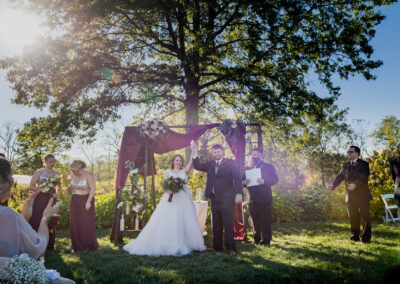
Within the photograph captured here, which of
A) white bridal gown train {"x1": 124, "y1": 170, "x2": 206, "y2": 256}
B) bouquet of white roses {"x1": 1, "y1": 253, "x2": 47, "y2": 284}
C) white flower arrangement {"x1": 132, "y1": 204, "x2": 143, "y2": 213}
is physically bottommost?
white bridal gown train {"x1": 124, "y1": 170, "x2": 206, "y2": 256}

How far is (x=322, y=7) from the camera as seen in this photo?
471 inches

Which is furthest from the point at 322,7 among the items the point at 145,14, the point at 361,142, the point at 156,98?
the point at 361,142

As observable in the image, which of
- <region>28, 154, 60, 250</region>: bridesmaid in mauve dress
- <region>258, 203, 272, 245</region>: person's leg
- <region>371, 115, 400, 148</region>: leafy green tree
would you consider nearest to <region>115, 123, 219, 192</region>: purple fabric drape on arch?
<region>28, 154, 60, 250</region>: bridesmaid in mauve dress

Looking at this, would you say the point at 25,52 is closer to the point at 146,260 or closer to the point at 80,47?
the point at 80,47

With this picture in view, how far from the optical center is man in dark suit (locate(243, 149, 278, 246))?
690 cm

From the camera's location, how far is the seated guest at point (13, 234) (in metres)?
2.01

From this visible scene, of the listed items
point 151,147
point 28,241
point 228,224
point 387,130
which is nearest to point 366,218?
point 228,224

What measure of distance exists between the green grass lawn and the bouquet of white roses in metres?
2.53

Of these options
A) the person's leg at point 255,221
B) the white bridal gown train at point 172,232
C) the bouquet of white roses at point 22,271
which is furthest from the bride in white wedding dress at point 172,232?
the bouquet of white roses at point 22,271

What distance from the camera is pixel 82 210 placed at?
6.57 meters

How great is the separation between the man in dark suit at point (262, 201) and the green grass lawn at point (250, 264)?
39 cm

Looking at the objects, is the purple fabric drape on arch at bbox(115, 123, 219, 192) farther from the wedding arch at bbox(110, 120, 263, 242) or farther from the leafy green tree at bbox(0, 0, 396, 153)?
the leafy green tree at bbox(0, 0, 396, 153)

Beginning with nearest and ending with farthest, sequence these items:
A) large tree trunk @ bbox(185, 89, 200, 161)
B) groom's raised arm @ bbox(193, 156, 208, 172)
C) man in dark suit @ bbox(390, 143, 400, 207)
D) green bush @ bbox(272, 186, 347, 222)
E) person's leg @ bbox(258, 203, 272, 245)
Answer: man in dark suit @ bbox(390, 143, 400, 207)
groom's raised arm @ bbox(193, 156, 208, 172)
person's leg @ bbox(258, 203, 272, 245)
green bush @ bbox(272, 186, 347, 222)
large tree trunk @ bbox(185, 89, 200, 161)

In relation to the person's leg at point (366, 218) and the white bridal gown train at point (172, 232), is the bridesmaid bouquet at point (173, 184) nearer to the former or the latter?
the white bridal gown train at point (172, 232)
